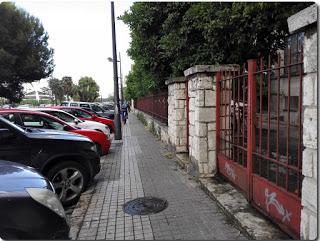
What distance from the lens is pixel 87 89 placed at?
97688 mm

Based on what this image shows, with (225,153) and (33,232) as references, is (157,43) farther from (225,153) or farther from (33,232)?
(33,232)

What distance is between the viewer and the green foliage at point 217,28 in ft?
25.9

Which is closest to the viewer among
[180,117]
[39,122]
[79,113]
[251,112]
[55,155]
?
[251,112]

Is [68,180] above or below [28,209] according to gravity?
below

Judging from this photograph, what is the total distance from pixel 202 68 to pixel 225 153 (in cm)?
163

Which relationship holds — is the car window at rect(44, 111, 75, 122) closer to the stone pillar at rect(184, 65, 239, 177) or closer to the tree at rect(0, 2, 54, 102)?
the stone pillar at rect(184, 65, 239, 177)

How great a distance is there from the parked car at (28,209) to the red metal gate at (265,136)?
2.44m

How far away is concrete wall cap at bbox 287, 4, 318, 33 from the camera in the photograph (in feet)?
10.3

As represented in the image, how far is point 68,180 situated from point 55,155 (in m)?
0.49

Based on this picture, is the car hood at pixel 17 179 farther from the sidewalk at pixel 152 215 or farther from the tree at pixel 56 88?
the tree at pixel 56 88

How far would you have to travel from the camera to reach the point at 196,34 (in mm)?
10258

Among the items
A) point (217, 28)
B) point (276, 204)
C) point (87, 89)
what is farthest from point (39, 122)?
point (87, 89)

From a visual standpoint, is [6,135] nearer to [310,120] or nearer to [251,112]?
[251,112]

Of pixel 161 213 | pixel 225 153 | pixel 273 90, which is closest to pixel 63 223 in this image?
pixel 161 213
